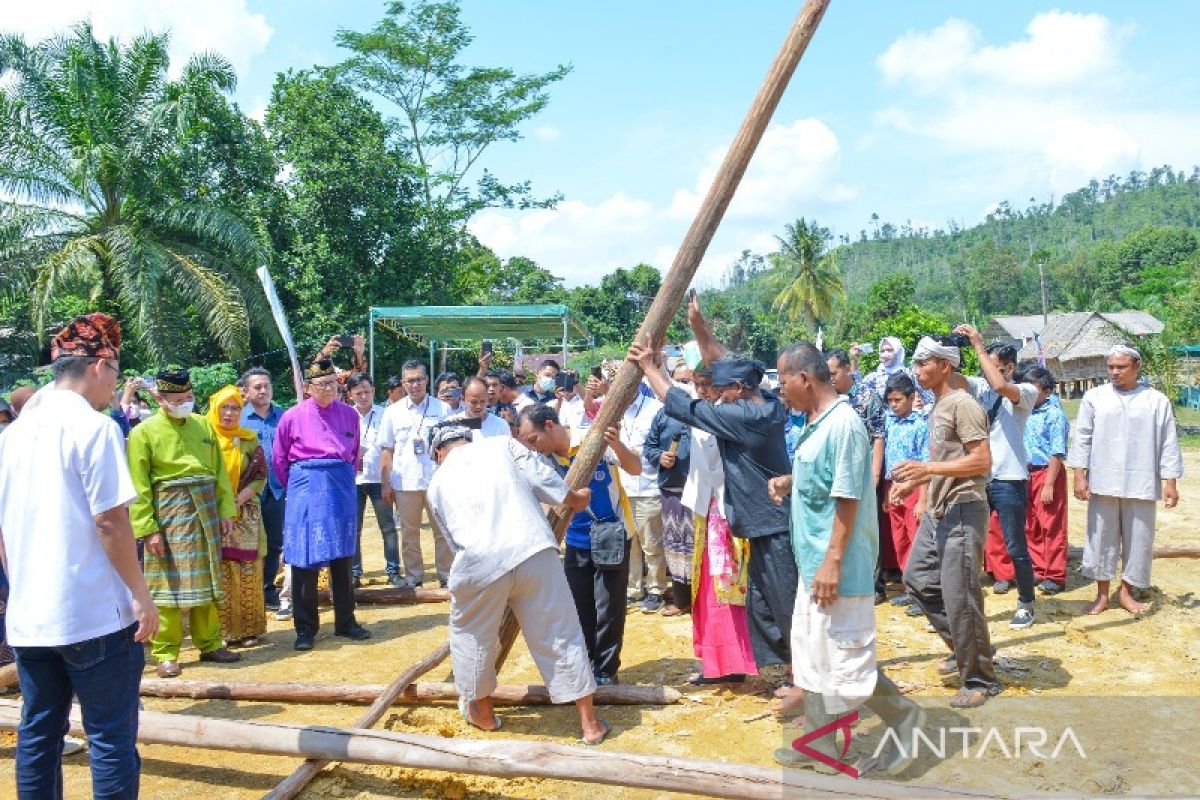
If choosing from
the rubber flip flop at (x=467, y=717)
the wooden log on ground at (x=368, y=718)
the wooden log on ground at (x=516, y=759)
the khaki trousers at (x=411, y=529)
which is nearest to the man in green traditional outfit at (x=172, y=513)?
the wooden log on ground at (x=516, y=759)

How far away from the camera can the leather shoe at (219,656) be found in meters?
5.87

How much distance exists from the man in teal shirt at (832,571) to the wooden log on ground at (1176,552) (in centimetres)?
497

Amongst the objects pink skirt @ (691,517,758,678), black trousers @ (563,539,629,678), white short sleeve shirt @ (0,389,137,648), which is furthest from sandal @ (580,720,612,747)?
white short sleeve shirt @ (0,389,137,648)

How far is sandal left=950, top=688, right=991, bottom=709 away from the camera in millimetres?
4523

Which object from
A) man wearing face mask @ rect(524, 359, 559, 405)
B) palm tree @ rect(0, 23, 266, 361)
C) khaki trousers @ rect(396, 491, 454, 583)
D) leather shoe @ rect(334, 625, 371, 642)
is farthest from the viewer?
palm tree @ rect(0, 23, 266, 361)

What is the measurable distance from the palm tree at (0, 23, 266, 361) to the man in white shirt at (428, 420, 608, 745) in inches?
580

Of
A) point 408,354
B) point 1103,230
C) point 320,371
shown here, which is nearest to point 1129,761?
point 320,371

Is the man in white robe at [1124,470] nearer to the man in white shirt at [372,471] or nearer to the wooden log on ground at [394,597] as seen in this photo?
the wooden log on ground at [394,597]

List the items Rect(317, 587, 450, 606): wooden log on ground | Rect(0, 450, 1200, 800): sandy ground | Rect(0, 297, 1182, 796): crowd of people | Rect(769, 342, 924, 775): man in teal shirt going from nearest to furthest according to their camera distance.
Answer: Rect(0, 297, 1182, 796): crowd of people
Rect(769, 342, 924, 775): man in teal shirt
Rect(0, 450, 1200, 800): sandy ground
Rect(317, 587, 450, 606): wooden log on ground

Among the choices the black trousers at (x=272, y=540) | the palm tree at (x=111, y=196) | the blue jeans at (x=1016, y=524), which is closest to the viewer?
the blue jeans at (x=1016, y=524)

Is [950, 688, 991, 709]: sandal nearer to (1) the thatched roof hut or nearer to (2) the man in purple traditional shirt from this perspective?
(2) the man in purple traditional shirt

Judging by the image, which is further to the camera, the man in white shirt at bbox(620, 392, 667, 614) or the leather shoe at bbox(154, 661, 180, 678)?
the man in white shirt at bbox(620, 392, 667, 614)

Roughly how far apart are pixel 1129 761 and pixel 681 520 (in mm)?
3082

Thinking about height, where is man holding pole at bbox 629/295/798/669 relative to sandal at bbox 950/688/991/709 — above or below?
above
